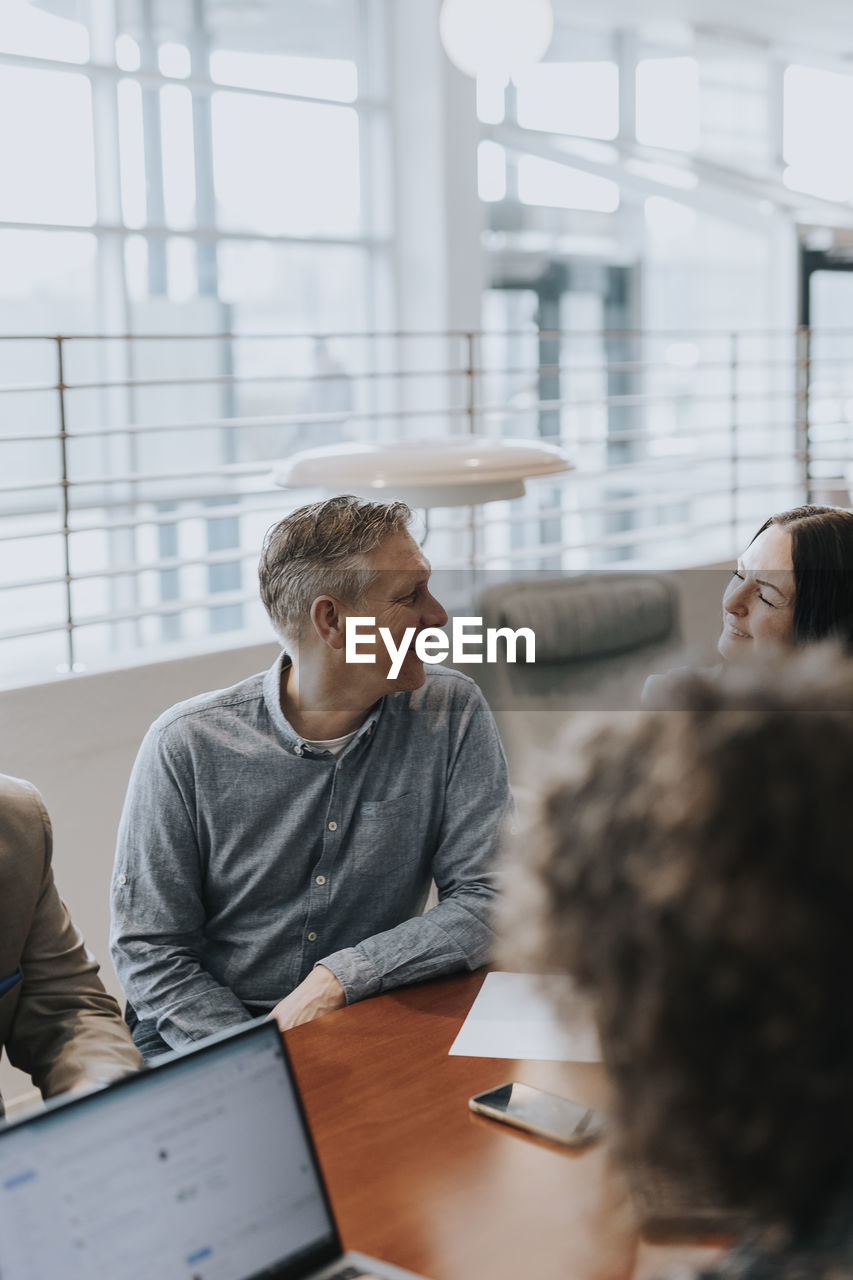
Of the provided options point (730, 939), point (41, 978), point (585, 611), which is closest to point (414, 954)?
point (41, 978)

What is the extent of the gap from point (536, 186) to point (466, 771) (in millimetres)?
5483

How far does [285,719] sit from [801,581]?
0.80m

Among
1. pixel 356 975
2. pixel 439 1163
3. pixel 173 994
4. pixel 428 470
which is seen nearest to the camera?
pixel 439 1163

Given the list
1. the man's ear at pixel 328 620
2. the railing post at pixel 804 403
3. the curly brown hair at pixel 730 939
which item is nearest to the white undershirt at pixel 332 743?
the man's ear at pixel 328 620

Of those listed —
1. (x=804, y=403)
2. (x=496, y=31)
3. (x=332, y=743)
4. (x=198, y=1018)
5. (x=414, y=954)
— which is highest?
(x=496, y=31)

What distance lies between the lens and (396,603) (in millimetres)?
2006

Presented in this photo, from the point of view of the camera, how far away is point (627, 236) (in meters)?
7.41

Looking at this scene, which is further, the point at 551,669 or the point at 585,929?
the point at 551,669

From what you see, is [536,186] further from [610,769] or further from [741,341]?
[610,769]

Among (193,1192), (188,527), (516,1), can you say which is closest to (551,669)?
(516,1)

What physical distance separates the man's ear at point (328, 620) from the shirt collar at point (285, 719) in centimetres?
7

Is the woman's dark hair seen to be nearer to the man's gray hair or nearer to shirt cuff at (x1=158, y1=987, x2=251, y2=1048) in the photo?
the man's gray hair

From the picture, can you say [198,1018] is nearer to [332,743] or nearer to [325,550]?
[332,743]

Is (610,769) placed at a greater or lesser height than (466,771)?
greater
